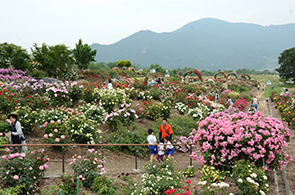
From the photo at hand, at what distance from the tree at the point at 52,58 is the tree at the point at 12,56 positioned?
211 centimetres

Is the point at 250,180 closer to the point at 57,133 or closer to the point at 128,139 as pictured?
the point at 128,139

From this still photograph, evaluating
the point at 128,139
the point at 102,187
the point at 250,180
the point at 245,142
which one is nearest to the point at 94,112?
the point at 128,139

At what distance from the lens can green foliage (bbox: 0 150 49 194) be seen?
436 cm

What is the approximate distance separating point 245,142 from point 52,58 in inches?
653

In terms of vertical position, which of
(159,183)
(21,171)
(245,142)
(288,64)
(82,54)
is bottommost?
(159,183)

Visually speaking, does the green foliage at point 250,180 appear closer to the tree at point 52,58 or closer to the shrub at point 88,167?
the shrub at point 88,167

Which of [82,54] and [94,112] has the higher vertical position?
[82,54]

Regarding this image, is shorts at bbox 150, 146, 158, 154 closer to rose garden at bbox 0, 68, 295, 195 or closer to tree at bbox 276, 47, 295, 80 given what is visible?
rose garden at bbox 0, 68, 295, 195

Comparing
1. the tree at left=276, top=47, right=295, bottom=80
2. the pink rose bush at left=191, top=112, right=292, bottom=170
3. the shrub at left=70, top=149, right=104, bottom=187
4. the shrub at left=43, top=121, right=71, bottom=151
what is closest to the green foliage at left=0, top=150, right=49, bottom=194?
the shrub at left=70, top=149, right=104, bottom=187

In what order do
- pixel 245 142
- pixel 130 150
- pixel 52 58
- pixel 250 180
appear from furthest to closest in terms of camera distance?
pixel 52 58, pixel 130 150, pixel 245 142, pixel 250 180

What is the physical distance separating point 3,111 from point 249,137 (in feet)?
27.2

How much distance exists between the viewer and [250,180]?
4465mm

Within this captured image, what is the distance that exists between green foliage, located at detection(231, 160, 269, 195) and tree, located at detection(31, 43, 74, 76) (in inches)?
661

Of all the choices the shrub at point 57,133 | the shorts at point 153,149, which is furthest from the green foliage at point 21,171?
the shorts at point 153,149
